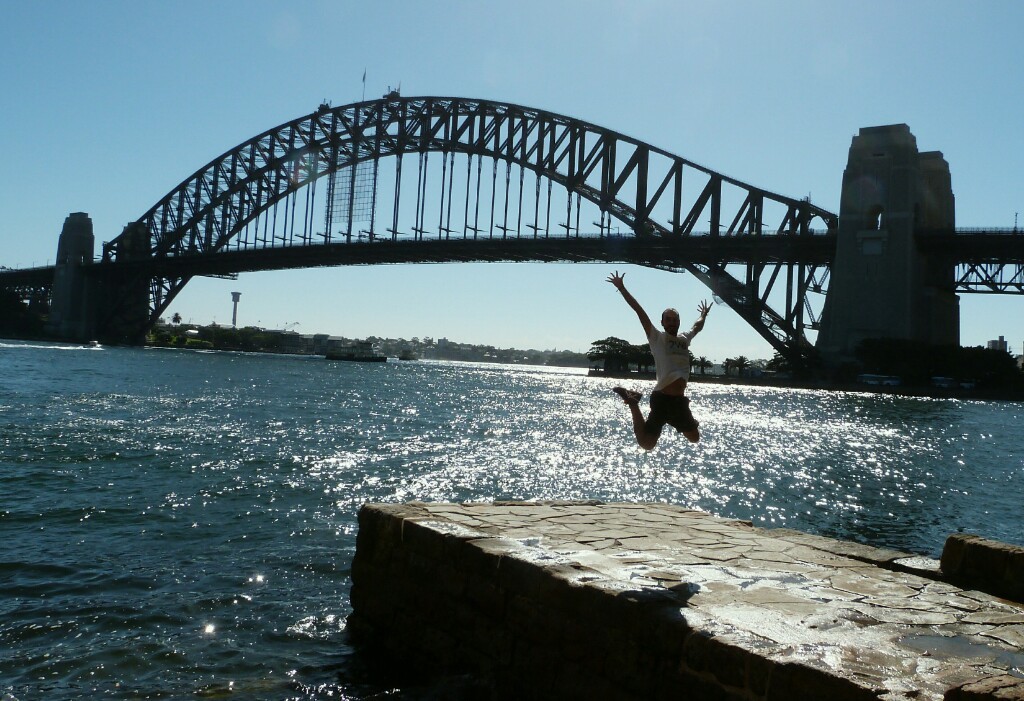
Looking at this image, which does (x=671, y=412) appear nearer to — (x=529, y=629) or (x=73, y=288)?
(x=529, y=629)

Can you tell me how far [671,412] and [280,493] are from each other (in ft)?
27.5

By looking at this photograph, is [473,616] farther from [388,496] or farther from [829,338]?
[829,338]

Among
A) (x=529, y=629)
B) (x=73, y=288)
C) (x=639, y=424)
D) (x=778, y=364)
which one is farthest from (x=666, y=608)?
(x=73, y=288)

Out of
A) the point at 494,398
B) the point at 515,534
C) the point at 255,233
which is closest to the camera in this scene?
the point at 515,534

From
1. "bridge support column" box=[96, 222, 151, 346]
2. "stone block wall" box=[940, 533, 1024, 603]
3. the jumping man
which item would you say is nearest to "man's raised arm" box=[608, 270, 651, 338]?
the jumping man

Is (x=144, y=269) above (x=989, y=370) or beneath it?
above

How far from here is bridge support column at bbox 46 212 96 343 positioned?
9538 cm

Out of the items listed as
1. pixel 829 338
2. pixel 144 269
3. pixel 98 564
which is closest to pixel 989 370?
pixel 829 338

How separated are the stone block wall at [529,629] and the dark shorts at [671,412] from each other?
1482mm

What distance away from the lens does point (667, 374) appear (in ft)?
20.4

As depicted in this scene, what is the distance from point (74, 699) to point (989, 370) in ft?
231

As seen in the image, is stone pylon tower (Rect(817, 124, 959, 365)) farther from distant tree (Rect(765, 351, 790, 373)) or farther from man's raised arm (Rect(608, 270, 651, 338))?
man's raised arm (Rect(608, 270, 651, 338))

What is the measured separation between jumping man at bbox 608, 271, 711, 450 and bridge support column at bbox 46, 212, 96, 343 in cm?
9987

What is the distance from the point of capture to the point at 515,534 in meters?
6.03
